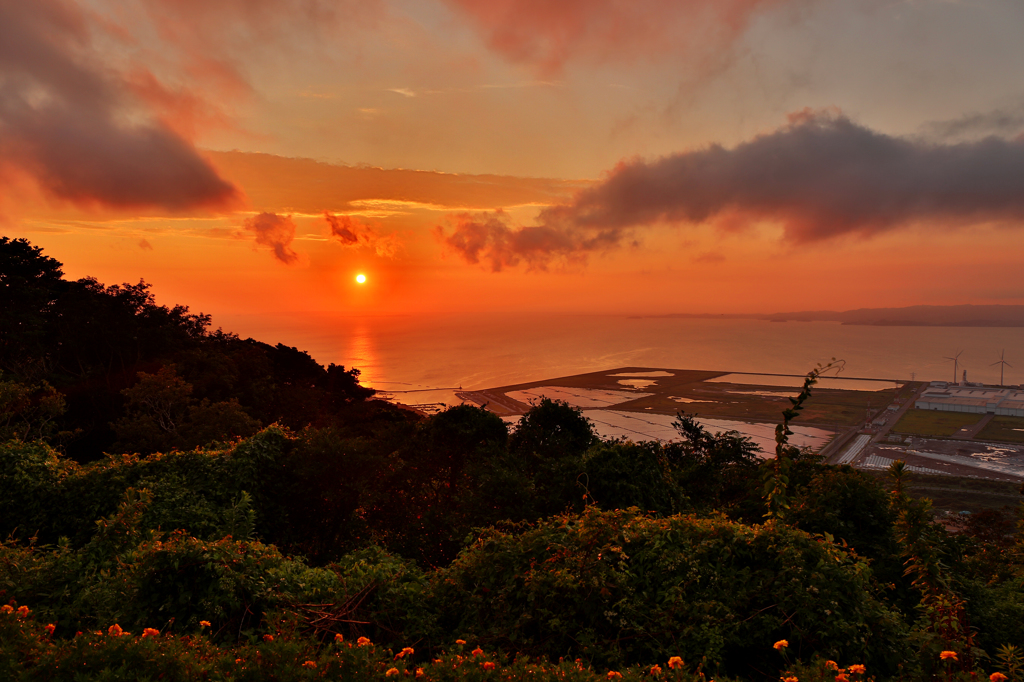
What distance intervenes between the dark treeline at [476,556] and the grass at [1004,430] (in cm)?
4185

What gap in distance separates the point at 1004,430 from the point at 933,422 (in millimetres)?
5138

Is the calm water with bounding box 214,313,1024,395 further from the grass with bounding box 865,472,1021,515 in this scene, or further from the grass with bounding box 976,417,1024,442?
the grass with bounding box 865,472,1021,515

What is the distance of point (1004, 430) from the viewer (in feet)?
154

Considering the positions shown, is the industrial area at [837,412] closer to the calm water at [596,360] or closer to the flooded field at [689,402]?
the flooded field at [689,402]

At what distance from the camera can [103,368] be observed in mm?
22547

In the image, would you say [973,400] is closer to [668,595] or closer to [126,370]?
[668,595]

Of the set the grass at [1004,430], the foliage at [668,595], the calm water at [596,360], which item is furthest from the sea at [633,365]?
the foliage at [668,595]

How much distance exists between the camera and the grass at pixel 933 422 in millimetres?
46500

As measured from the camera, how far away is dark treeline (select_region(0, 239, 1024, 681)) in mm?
3920

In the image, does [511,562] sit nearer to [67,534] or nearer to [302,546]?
[302,546]

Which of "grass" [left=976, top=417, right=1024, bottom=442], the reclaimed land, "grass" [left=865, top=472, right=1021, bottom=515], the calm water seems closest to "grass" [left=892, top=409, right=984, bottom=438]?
"grass" [left=976, top=417, right=1024, bottom=442]

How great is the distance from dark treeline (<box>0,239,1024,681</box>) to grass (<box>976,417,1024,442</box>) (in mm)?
41853

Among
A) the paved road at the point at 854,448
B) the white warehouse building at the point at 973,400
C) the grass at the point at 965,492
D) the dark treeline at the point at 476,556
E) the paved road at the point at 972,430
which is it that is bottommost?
the grass at the point at 965,492

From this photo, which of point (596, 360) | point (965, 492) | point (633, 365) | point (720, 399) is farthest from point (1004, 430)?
point (596, 360)
